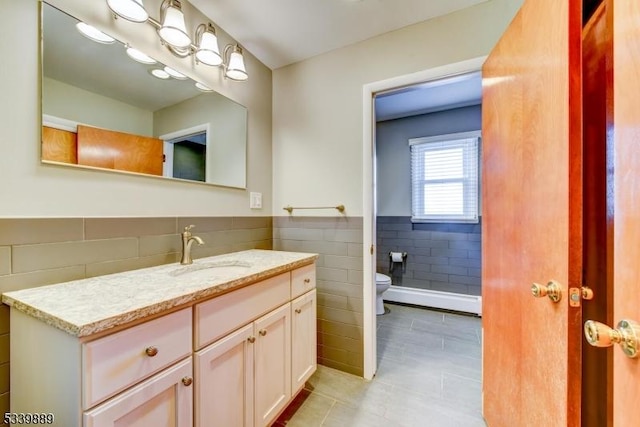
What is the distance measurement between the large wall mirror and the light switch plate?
9.0 inches

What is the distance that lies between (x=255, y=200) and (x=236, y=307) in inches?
39.7

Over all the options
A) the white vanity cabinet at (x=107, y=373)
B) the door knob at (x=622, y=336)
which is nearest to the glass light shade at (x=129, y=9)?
the white vanity cabinet at (x=107, y=373)

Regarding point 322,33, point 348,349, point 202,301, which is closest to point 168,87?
point 322,33

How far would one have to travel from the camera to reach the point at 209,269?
1422mm

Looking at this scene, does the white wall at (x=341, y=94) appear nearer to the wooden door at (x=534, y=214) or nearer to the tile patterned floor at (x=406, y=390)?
the wooden door at (x=534, y=214)

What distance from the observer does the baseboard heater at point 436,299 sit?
9.57ft

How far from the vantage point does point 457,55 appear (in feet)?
5.05

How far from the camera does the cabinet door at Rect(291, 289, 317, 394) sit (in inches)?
56.8

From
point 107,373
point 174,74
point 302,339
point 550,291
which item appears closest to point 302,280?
point 302,339

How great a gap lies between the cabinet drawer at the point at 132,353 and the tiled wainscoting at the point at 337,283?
1.17 meters

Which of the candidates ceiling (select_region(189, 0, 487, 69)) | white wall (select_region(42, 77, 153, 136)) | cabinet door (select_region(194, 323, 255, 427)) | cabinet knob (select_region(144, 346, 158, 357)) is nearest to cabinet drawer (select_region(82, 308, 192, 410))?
cabinet knob (select_region(144, 346, 158, 357))

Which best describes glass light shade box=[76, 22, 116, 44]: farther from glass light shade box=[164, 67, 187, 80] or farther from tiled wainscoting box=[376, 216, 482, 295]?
tiled wainscoting box=[376, 216, 482, 295]

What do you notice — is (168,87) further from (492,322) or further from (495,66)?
(492,322)

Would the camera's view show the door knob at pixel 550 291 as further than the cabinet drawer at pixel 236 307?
No
